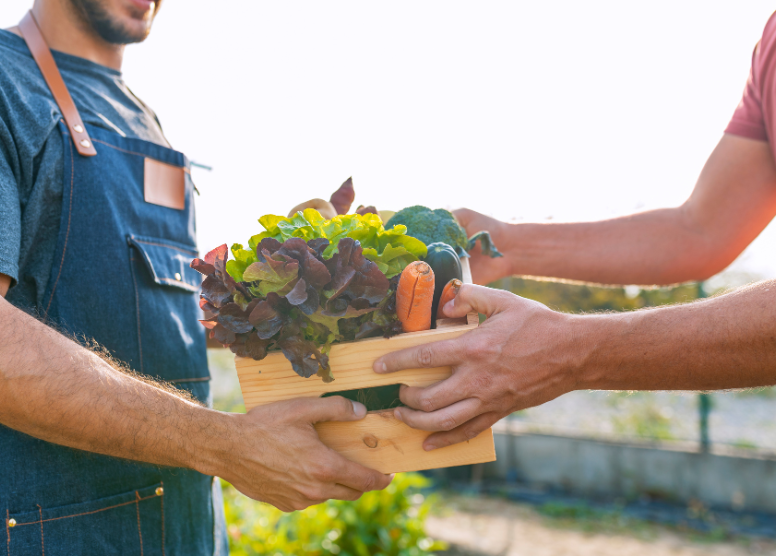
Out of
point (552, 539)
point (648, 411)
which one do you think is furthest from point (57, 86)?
point (648, 411)

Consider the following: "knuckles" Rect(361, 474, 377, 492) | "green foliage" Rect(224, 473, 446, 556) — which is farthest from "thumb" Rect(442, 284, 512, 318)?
"green foliage" Rect(224, 473, 446, 556)

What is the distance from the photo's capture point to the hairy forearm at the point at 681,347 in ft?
5.33

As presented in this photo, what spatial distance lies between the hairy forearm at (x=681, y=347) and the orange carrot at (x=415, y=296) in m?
0.50

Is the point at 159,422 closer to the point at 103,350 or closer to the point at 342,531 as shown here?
the point at 103,350

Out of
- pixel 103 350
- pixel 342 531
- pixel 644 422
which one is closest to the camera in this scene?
pixel 103 350

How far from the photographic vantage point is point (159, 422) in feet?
4.93

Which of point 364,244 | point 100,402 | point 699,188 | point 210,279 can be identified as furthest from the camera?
point 699,188

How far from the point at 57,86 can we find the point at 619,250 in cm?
261

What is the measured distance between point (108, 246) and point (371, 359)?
3.36 feet

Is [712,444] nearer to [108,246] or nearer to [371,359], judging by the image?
[371,359]

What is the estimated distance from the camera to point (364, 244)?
1728 mm

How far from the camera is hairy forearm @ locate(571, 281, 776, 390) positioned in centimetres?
162

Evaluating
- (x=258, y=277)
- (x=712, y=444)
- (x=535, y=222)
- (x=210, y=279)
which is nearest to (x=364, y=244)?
(x=258, y=277)

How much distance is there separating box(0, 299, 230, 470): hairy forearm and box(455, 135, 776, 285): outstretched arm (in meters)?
1.51
